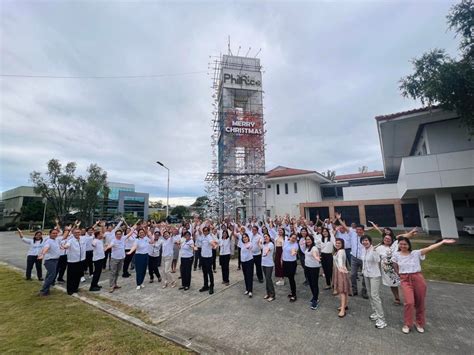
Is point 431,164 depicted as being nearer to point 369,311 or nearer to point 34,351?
point 369,311

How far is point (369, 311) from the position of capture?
15.8 feet

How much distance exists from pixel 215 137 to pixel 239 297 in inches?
907

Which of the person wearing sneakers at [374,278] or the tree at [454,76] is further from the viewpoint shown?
the tree at [454,76]

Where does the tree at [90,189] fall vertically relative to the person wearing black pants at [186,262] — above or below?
above

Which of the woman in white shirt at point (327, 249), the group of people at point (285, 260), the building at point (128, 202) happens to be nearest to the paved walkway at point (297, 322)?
the group of people at point (285, 260)

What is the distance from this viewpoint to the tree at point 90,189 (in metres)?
31.6

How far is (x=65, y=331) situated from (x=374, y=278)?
20.4 ft

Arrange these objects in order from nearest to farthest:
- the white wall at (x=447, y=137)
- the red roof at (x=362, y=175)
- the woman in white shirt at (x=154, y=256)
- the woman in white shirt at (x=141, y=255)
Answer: the woman in white shirt at (x=141, y=255)
the woman in white shirt at (x=154, y=256)
the white wall at (x=447, y=137)
the red roof at (x=362, y=175)

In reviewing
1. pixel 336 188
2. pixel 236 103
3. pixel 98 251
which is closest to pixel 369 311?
pixel 98 251

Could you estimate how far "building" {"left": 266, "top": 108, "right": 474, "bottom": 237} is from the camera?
11.2m

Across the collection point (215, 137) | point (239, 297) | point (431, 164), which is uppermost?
point (215, 137)

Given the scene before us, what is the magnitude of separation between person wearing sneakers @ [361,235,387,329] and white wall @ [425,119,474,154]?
471 inches

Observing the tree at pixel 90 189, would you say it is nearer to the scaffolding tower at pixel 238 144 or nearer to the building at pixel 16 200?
the scaffolding tower at pixel 238 144

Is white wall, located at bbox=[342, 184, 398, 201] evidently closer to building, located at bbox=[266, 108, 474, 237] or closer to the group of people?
building, located at bbox=[266, 108, 474, 237]
